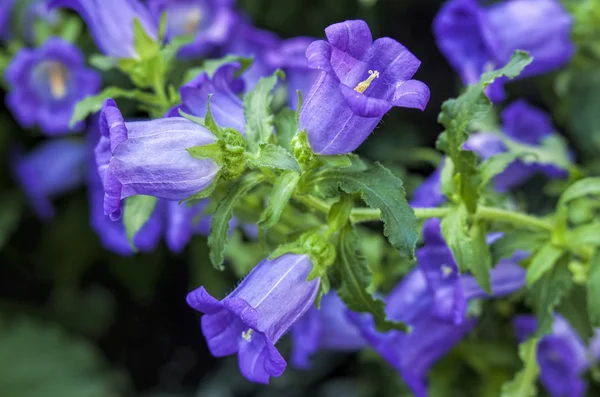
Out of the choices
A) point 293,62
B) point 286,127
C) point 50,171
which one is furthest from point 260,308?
point 50,171

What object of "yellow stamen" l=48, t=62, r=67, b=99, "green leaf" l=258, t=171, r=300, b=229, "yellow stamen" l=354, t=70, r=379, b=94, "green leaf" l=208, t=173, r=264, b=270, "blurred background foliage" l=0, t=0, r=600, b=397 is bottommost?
"blurred background foliage" l=0, t=0, r=600, b=397

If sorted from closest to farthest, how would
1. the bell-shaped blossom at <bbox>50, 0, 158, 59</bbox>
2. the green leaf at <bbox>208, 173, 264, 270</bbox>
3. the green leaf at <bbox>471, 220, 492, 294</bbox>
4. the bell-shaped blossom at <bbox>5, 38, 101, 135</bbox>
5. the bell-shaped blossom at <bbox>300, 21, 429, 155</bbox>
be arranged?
the bell-shaped blossom at <bbox>300, 21, 429, 155</bbox>
the green leaf at <bbox>208, 173, 264, 270</bbox>
the green leaf at <bbox>471, 220, 492, 294</bbox>
the bell-shaped blossom at <bbox>50, 0, 158, 59</bbox>
the bell-shaped blossom at <bbox>5, 38, 101, 135</bbox>

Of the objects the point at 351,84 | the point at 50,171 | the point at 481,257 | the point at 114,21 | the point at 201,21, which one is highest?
the point at 351,84

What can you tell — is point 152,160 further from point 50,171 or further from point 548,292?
point 50,171

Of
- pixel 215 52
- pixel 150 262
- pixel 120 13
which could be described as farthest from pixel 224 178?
pixel 150 262

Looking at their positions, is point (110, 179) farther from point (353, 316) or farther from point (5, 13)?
point (5, 13)

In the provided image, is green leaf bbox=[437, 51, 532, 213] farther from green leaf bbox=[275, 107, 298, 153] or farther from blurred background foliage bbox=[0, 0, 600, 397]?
blurred background foliage bbox=[0, 0, 600, 397]

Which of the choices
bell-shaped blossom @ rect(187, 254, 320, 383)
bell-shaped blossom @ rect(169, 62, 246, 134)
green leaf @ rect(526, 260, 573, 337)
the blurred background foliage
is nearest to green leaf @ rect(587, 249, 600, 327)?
green leaf @ rect(526, 260, 573, 337)
